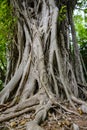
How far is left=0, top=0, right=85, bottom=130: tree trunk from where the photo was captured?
14.3ft

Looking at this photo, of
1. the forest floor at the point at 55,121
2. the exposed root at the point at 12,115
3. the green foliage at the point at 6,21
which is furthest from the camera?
the green foliage at the point at 6,21

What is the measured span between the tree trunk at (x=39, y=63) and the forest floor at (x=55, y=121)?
0.10 m

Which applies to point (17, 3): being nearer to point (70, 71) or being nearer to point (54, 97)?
point (70, 71)

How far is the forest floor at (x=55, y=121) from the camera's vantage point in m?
3.46

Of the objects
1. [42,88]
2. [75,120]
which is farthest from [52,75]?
[75,120]

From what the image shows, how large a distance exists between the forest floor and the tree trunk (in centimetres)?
10

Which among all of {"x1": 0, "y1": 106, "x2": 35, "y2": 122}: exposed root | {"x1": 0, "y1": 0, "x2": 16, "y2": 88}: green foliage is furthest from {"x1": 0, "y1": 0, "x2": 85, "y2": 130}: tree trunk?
{"x1": 0, "y1": 0, "x2": 16, "y2": 88}: green foliage

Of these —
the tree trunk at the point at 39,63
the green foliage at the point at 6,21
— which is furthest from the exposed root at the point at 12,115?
the green foliage at the point at 6,21

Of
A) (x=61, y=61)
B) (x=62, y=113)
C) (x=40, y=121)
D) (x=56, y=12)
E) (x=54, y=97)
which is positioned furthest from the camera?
(x=56, y=12)

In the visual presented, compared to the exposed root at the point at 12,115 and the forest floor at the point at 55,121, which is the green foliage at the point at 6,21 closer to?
the exposed root at the point at 12,115

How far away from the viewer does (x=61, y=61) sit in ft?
17.4

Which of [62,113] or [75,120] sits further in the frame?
[62,113]

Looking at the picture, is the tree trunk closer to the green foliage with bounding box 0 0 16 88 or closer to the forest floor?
the forest floor

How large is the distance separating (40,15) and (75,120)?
320 cm
